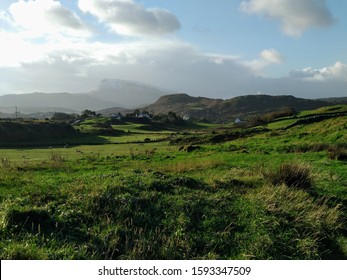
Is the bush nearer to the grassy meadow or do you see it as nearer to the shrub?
the grassy meadow

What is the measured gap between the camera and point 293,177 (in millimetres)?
15398

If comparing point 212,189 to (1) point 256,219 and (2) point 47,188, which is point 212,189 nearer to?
(1) point 256,219

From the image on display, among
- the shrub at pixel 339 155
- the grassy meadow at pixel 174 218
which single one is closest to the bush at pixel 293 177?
the grassy meadow at pixel 174 218

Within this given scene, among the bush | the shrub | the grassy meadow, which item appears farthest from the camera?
the shrub

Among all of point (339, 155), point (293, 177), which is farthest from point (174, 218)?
point (339, 155)

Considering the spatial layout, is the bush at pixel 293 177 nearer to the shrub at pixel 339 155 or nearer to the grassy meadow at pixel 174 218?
the grassy meadow at pixel 174 218

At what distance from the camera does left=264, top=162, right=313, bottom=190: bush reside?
1520 centimetres

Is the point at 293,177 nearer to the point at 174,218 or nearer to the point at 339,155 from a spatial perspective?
the point at 174,218

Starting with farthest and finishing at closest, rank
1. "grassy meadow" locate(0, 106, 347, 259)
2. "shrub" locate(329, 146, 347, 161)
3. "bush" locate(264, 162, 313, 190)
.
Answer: "shrub" locate(329, 146, 347, 161), "bush" locate(264, 162, 313, 190), "grassy meadow" locate(0, 106, 347, 259)

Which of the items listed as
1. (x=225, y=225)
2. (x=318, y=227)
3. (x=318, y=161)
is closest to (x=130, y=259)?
(x=225, y=225)

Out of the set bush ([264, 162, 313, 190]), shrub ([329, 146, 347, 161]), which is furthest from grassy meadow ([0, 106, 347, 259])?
shrub ([329, 146, 347, 161])

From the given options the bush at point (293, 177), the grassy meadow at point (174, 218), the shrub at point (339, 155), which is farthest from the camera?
the shrub at point (339, 155)

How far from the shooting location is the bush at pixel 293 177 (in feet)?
49.9
